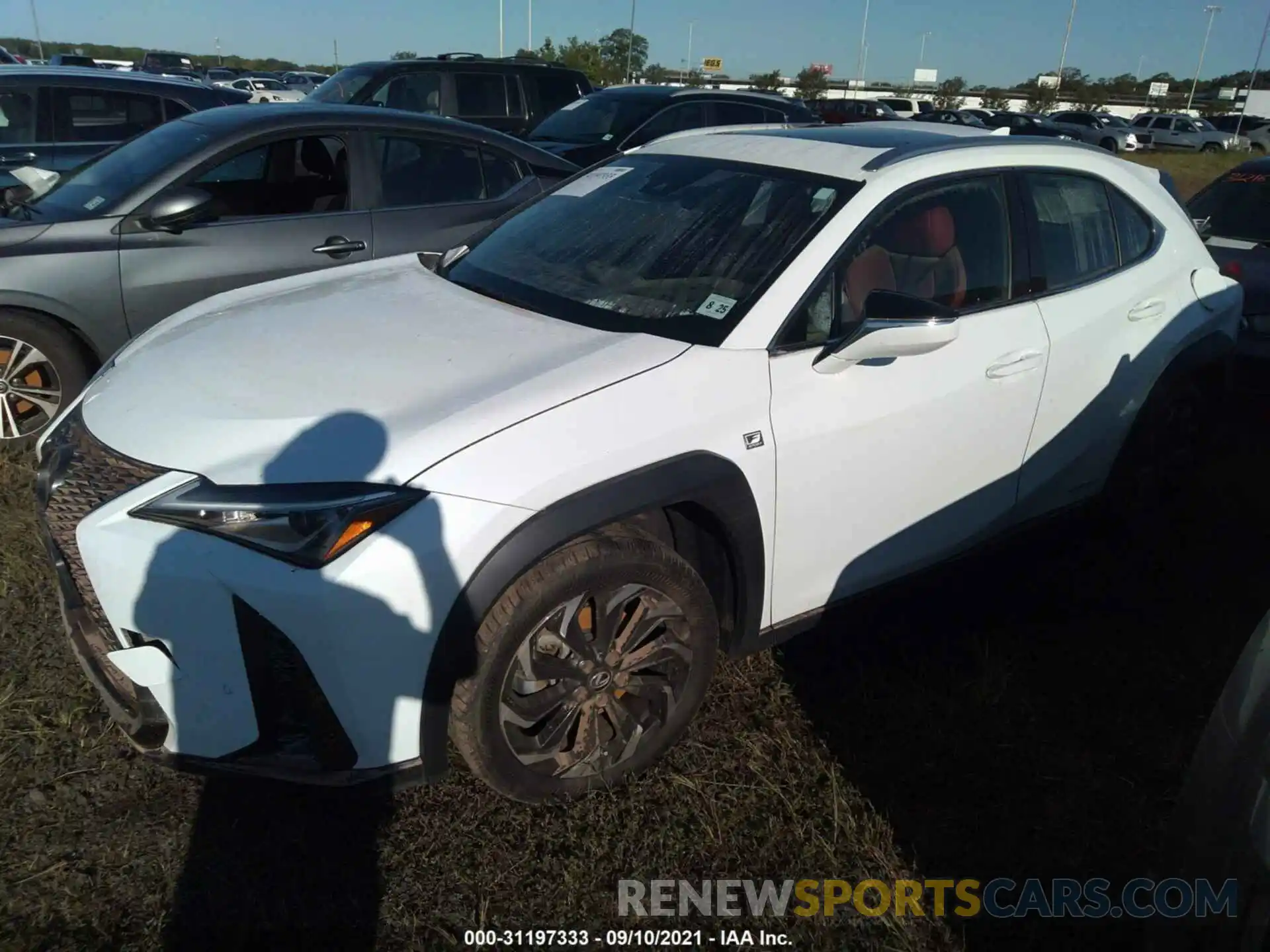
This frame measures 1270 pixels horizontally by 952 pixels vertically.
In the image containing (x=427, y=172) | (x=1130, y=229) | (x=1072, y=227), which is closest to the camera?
(x=1072, y=227)

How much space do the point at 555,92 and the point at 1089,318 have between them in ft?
32.4

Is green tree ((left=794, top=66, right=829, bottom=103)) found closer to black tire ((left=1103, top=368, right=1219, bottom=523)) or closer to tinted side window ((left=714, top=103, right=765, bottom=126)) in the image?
tinted side window ((left=714, top=103, right=765, bottom=126))

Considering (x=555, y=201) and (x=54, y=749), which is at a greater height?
(x=555, y=201)

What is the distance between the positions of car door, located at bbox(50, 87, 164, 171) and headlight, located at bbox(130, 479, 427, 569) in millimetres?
6207

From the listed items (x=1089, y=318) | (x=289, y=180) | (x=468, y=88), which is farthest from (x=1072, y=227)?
(x=468, y=88)

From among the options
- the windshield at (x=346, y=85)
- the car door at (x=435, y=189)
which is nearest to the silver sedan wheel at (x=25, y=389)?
the car door at (x=435, y=189)

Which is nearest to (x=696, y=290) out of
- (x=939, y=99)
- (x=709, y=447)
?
(x=709, y=447)

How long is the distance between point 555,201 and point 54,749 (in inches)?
96.2

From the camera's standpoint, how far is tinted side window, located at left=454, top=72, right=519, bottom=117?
11180mm

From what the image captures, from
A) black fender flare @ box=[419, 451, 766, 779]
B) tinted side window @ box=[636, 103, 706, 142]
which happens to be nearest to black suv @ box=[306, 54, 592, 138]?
tinted side window @ box=[636, 103, 706, 142]

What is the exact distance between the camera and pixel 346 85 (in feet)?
35.3

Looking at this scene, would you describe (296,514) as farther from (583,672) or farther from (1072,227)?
(1072,227)

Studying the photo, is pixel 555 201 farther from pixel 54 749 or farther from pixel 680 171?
pixel 54 749

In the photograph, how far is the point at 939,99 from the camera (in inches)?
2003
